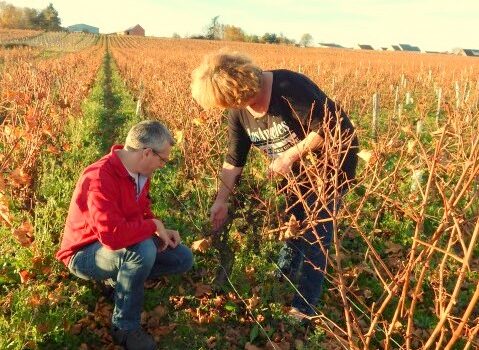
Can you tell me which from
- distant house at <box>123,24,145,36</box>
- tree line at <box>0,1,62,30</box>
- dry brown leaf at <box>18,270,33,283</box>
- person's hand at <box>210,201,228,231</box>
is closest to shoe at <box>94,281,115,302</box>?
dry brown leaf at <box>18,270,33,283</box>

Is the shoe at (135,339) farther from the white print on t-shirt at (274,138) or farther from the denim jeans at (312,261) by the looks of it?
the white print on t-shirt at (274,138)

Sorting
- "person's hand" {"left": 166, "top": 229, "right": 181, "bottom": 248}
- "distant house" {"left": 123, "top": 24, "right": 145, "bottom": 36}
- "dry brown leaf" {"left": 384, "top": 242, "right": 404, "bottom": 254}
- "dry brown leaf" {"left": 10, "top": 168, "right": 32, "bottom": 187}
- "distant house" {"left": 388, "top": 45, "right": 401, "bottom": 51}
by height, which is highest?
"distant house" {"left": 123, "top": 24, "right": 145, "bottom": 36}

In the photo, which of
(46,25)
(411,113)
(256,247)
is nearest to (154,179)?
(256,247)

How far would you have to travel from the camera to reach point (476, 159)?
4.65 ft

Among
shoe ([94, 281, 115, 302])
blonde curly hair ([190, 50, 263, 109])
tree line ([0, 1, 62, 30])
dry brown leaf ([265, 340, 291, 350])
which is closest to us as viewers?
blonde curly hair ([190, 50, 263, 109])

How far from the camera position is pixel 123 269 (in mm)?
2826

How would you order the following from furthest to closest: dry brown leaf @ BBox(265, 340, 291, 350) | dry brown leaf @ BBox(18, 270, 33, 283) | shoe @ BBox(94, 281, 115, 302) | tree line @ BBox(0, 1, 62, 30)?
1. tree line @ BBox(0, 1, 62, 30)
2. shoe @ BBox(94, 281, 115, 302)
3. dry brown leaf @ BBox(18, 270, 33, 283)
4. dry brown leaf @ BBox(265, 340, 291, 350)

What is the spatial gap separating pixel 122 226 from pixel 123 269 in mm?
308

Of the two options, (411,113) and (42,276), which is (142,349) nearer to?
(42,276)

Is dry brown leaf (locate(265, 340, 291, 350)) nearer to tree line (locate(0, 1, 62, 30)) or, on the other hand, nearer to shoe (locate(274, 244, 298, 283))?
shoe (locate(274, 244, 298, 283))

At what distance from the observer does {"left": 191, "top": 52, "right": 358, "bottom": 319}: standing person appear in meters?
2.57

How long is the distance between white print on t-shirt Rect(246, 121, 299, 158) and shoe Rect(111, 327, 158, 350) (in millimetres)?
1384

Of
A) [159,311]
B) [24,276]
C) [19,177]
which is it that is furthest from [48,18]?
[159,311]

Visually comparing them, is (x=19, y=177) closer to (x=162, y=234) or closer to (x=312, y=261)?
(x=162, y=234)
